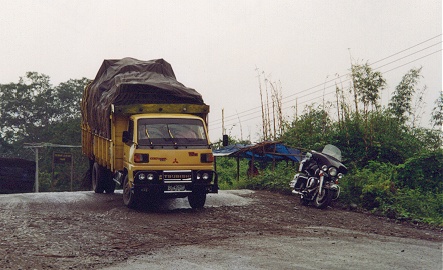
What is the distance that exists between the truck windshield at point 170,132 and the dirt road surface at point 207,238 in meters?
1.63

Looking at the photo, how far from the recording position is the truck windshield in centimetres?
1425

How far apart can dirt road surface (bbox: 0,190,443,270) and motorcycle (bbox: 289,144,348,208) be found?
0.42 meters

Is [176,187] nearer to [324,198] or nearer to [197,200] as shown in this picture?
[197,200]

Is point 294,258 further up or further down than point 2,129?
further down

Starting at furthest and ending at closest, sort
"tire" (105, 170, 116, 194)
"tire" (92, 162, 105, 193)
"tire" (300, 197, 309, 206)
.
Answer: "tire" (105, 170, 116, 194), "tire" (92, 162, 105, 193), "tire" (300, 197, 309, 206)

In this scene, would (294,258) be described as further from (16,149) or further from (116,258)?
(16,149)

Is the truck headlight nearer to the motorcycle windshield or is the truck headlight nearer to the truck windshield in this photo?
the truck windshield

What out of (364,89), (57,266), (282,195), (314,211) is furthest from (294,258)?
(364,89)

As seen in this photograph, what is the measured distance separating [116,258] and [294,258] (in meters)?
2.54

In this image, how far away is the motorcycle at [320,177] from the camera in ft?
50.6

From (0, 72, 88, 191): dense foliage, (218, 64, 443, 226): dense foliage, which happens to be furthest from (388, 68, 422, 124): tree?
(0, 72, 88, 191): dense foliage

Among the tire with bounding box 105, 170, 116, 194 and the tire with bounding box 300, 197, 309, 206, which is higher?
the tire with bounding box 105, 170, 116, 194

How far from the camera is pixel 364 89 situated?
958 inches

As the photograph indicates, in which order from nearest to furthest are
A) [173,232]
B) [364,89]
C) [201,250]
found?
1. [201,250]
2. [173,232]
3. [364,89]
